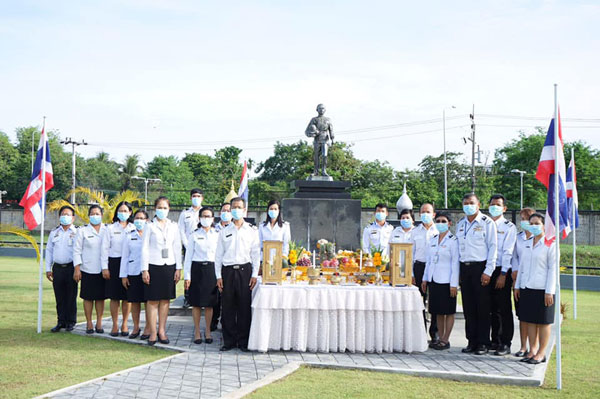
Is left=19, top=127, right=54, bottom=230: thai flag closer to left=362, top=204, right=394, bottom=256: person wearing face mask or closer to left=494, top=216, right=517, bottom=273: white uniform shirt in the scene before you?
left=362, top=204, right=394, bottom=256: person wearing face mask

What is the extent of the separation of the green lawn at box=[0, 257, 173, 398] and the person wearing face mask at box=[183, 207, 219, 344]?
2.57 ft

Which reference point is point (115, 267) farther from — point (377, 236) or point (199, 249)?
point (377, 236)

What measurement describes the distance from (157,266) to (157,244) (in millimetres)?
287

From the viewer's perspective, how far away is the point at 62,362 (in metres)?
6.64

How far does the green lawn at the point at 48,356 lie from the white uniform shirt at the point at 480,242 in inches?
156

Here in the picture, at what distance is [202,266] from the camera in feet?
25.9

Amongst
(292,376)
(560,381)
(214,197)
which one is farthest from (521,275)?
(214,197)

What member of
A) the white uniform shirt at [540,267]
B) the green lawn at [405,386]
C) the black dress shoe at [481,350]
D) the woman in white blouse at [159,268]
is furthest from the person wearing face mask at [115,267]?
the white uniform shirt at [540,267]

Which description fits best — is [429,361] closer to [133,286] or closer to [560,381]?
[560,381]

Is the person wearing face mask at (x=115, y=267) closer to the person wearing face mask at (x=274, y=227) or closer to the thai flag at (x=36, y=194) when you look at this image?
the thai flag at (x=36, y=194)

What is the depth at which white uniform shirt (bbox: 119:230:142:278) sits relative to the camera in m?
8.03

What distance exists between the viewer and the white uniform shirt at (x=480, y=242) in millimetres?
7512

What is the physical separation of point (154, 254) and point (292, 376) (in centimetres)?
268

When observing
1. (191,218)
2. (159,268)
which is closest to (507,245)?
(159,268)
